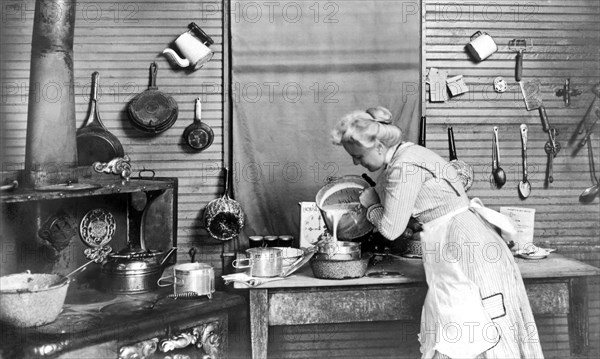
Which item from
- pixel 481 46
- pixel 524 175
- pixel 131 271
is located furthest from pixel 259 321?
pixel 481 46

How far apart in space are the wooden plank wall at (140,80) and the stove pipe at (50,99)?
3.26 ft

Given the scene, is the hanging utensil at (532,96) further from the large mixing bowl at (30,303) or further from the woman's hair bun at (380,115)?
the large mixing bowl at (30,303)

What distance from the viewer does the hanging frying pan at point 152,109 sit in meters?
4.61

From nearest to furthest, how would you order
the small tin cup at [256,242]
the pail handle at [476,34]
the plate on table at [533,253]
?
the plate on table at [533,253]
the small tin cup at [256,242]
the pail handle at [476,34]

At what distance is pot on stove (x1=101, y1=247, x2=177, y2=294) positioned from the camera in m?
3.72

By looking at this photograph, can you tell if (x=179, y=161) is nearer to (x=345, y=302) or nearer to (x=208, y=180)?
(x=208, y=180)

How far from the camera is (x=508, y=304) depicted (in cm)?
322

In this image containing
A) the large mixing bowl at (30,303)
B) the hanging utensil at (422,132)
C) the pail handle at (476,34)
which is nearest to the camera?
the large mixing bowl at (30,303)

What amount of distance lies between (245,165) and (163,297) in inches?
53.1

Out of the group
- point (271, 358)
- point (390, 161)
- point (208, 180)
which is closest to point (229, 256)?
point (208, 180)

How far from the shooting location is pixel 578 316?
152 inches

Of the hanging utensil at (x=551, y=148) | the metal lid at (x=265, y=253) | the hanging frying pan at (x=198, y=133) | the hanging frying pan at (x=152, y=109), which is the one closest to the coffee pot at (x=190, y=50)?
the hanging frying pan at (x=152, y=109)

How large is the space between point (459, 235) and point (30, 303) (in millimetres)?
2265

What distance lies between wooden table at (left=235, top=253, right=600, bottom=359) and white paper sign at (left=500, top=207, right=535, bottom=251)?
3.01 feet
